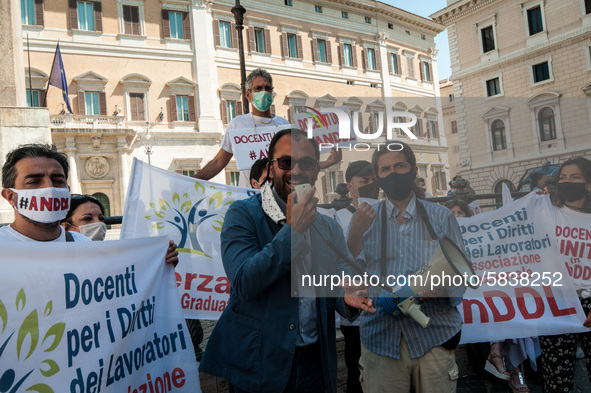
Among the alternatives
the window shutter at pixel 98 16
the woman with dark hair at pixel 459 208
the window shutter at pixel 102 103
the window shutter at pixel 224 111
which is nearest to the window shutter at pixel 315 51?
the window shutter at pixel 224 111

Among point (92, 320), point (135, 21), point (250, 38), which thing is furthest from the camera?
point (250, 38)

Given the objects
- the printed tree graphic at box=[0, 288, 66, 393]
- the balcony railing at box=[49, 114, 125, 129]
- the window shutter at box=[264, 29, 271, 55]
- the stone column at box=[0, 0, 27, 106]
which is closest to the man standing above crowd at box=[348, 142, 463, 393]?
the printed tree graphic at box=[0, 288, 66, 393]

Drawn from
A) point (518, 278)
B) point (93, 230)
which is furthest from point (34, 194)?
point (518, 278)

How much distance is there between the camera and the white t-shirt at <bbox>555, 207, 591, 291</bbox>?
A: 3.26 metres

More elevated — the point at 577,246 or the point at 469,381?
the point at 577,246

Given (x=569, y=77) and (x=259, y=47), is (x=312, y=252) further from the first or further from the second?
(x=259, y=47)

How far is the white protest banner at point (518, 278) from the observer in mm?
3148

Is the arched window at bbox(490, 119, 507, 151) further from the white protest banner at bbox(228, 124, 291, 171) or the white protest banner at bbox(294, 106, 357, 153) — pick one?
the white protest banner at bbox(228, 124, 291, 171)

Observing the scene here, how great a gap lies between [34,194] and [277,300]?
162cm

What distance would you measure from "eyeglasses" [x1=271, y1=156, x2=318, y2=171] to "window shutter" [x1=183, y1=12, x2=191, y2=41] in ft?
101

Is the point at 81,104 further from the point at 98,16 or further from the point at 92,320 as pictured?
the point at 92,320

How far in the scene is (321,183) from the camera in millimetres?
1879

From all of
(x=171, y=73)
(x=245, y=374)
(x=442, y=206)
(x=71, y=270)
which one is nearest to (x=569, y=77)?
(x=442, y=206)

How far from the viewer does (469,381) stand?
4684 mm
